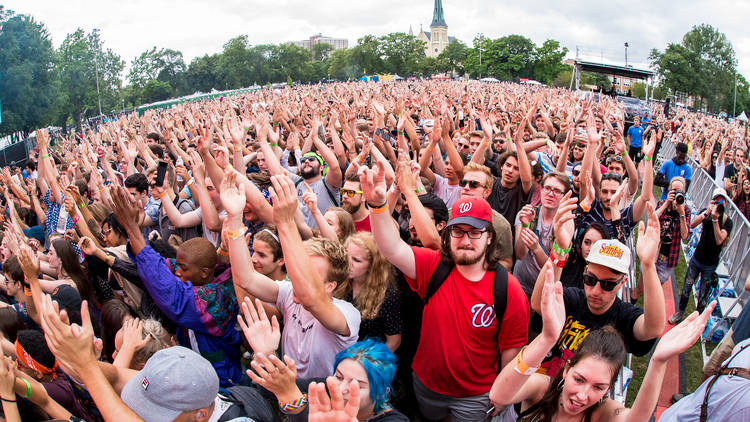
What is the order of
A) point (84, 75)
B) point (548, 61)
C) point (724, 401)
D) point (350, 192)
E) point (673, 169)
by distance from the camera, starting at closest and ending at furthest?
point (724, 401) < point (350, 192) < point (673, 169) < point (84, 75) < point (548, 61)

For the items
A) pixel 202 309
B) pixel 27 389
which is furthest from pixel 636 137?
pixel 27 389

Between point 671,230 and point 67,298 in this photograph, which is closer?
point 67,298

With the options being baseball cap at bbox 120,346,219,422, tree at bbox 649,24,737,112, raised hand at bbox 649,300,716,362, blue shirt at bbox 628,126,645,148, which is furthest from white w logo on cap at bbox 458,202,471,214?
tree at bbox 649,24,737,112

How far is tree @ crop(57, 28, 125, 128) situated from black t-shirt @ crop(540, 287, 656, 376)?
38.5 m

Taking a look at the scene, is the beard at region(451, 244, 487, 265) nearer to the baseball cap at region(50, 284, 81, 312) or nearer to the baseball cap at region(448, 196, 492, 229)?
the baseball cap at region(448, 196, 492, 229)

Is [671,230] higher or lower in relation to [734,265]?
higher

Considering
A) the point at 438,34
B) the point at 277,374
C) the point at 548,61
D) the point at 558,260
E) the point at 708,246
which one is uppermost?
the point at 438,34

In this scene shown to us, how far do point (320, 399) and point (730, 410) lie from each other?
5.33ft

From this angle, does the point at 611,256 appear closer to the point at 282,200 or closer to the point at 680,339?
the point at 680,339

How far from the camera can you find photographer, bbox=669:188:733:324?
514 centimetres

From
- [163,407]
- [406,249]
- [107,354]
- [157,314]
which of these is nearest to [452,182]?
[406,249]

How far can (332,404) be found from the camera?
155 cm

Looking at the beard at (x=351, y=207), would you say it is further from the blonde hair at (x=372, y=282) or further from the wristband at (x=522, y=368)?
the wristband at (x=522, y=368)

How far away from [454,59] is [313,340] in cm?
9130
